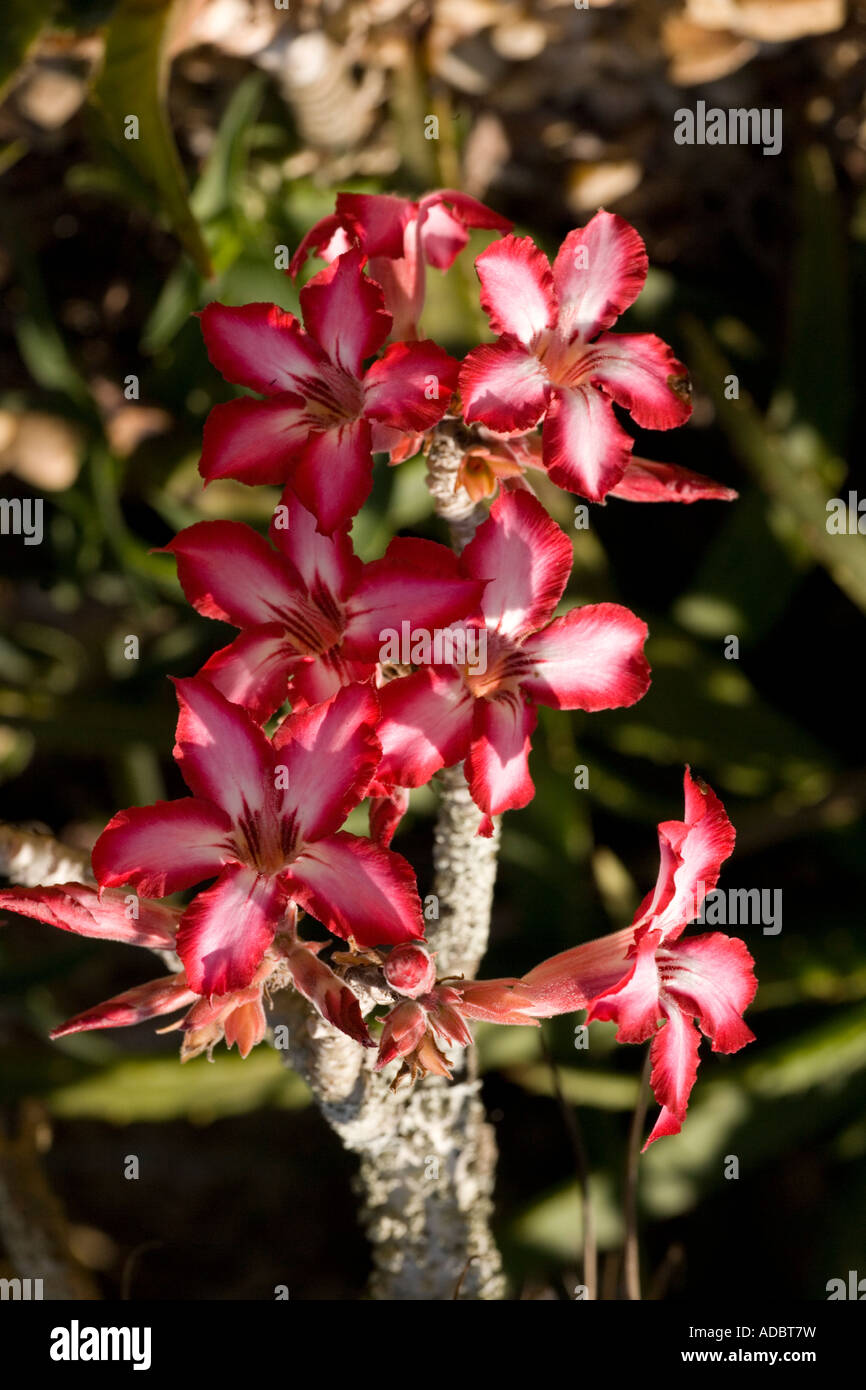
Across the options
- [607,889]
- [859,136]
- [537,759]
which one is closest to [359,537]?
[537,759]

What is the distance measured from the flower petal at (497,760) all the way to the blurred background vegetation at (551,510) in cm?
33

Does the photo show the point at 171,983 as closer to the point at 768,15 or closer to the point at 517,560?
the point at 517,560

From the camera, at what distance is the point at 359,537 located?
754 mm

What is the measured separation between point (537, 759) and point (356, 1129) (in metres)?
0.35

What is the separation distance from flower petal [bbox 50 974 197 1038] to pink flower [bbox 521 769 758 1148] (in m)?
0.14

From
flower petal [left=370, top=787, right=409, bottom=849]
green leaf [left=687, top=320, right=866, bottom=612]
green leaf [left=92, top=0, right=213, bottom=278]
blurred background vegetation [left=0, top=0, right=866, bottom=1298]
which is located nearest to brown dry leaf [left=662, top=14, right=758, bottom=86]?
blurred background vegetation [left=0, top=0, right=866, bottom=1298]

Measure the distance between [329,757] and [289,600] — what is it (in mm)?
79

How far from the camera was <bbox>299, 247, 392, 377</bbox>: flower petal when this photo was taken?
0.44 meters

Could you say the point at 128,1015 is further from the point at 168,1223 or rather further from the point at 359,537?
the point at 168,1223

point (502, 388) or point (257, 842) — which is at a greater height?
point (502, 388)

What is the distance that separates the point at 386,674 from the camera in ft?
1.57

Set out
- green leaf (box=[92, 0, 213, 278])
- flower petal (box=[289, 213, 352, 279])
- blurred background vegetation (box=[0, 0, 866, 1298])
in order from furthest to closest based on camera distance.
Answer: blurred background vegetation (box=[0, 0, 866, 1298]) → green leaf (box=[92, 0, 213, 278]) → flower petal (box=[289, 213, 352, 279])

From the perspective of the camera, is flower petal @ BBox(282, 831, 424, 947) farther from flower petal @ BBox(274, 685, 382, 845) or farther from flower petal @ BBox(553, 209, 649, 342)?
flower petal @ BBox(553, 209, 649, 342)
